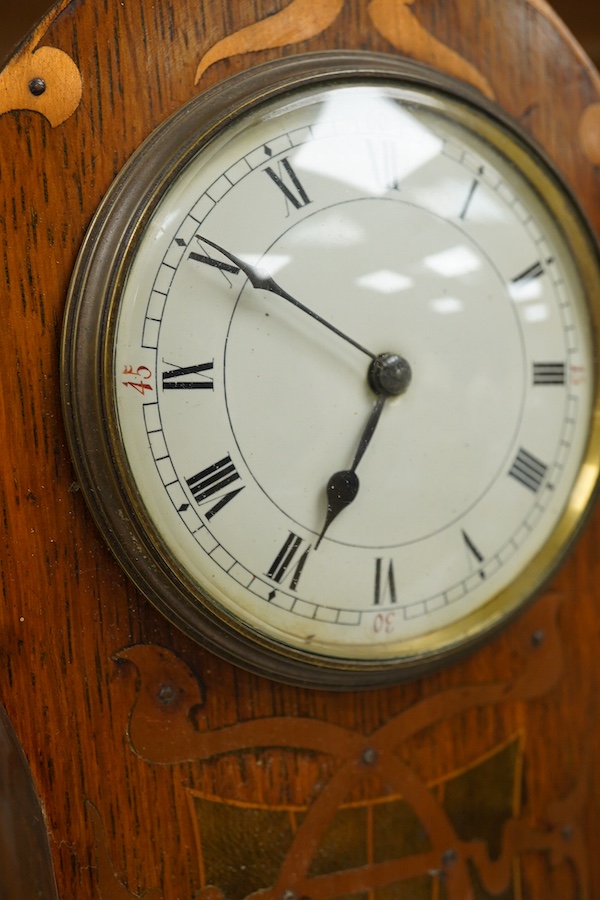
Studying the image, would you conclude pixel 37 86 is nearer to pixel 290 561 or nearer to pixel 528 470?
pixel 290 561

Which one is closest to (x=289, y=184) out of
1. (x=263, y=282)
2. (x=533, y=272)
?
(x=263, y=282)

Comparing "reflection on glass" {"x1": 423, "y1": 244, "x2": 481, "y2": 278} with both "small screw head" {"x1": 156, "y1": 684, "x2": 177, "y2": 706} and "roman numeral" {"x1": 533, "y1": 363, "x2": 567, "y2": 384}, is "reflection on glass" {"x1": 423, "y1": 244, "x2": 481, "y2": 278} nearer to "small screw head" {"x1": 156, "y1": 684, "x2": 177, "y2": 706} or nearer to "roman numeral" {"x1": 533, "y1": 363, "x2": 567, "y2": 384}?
"roman numeral" {"x1": 533, "y1": 363, "x2": 567, "y2": 384}

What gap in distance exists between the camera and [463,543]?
94cm

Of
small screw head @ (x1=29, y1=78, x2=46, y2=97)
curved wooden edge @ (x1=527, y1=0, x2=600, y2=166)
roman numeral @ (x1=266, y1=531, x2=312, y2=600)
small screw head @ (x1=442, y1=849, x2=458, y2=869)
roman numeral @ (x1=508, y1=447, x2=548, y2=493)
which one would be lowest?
small screw head @ (x1=442, y1=849, x2=458, y2=869)

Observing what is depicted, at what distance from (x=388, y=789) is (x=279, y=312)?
0.49m

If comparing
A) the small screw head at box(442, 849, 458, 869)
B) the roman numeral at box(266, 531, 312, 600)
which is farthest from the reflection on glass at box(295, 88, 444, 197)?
the small screw head at box(442, 849, 458, 869)

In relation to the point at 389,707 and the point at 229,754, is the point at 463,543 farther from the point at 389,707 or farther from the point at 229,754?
the point at 229,754

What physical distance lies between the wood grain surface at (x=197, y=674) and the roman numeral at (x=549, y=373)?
0.72 ft

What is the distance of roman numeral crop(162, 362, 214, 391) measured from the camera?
770 mm

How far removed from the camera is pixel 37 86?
748mm

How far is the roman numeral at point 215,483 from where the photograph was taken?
0.79 metres

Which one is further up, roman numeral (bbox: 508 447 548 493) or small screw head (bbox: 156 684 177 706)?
roman numeral (bbox: 508 447 548 493)

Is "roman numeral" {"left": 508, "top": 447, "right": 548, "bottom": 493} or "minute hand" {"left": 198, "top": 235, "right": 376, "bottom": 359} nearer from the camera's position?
"minute hand" {"left": 198, "top": 235, "right": 376, "bottom": 359}

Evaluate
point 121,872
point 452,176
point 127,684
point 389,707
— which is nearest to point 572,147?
point 452,176
